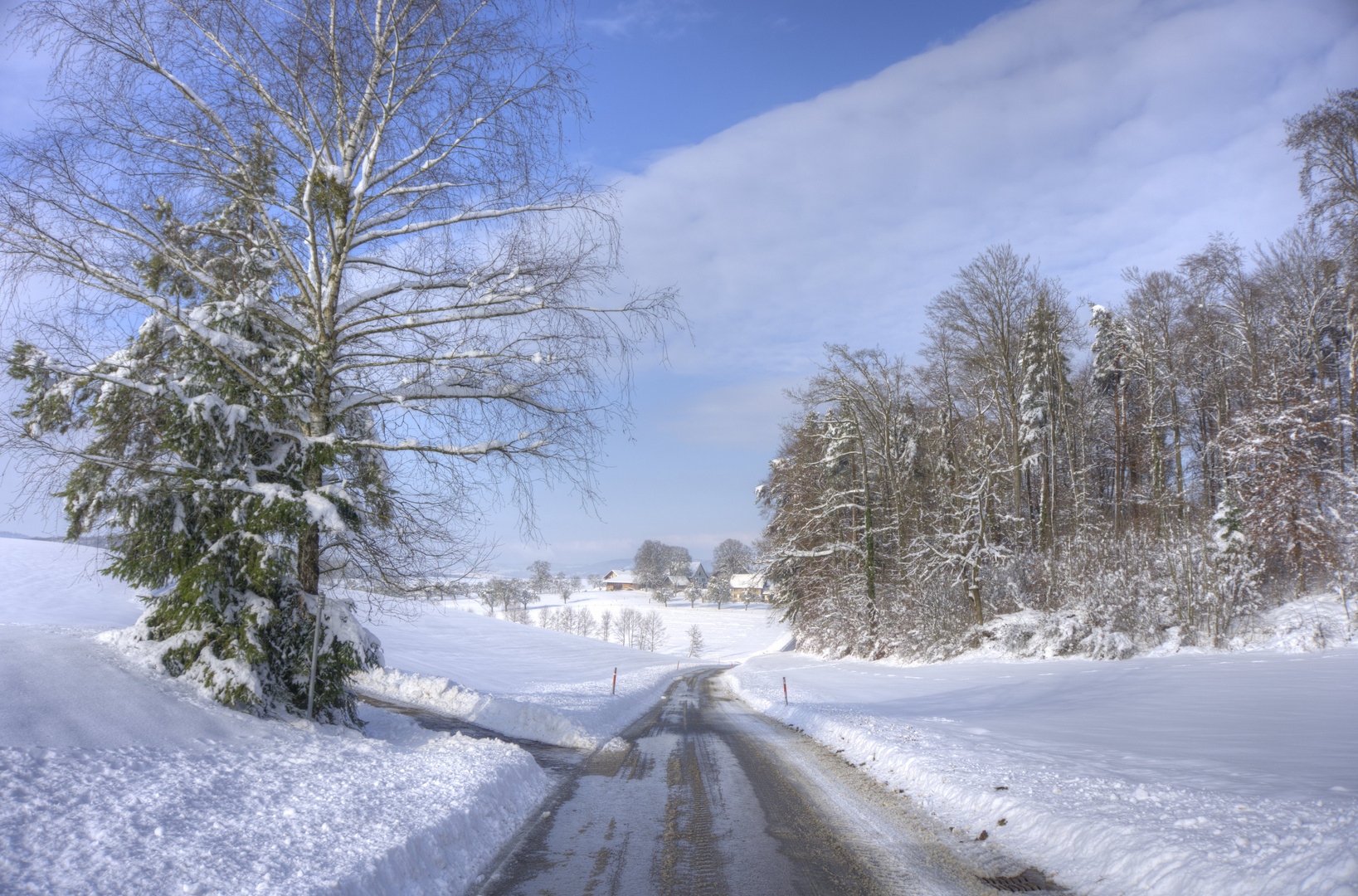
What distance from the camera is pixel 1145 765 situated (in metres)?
7.12

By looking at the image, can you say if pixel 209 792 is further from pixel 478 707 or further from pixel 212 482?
pixel 478 707

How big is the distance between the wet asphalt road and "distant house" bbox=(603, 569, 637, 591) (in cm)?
11801

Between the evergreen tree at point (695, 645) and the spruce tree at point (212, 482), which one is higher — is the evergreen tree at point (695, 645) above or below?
below

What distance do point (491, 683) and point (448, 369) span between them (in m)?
16.9

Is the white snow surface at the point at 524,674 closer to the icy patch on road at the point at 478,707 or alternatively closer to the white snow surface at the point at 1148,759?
the icy patch on road at the point at 478,707

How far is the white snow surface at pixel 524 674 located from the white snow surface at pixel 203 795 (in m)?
2.72

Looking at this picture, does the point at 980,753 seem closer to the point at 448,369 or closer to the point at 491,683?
the point at 448,369

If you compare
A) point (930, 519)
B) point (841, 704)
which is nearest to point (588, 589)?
point (930, 519)

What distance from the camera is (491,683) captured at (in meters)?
21.7

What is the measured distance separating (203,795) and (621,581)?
5062 inches

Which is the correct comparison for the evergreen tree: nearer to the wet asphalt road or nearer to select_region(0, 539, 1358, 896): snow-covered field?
select_region(0, 539, 1358, 896): snow-covered field

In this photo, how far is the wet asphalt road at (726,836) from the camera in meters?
4.59

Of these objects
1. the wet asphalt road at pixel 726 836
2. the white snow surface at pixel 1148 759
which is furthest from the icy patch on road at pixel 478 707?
the white snow surface at pixel 1148 759

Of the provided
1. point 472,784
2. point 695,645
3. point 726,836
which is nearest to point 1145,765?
point 726,836
